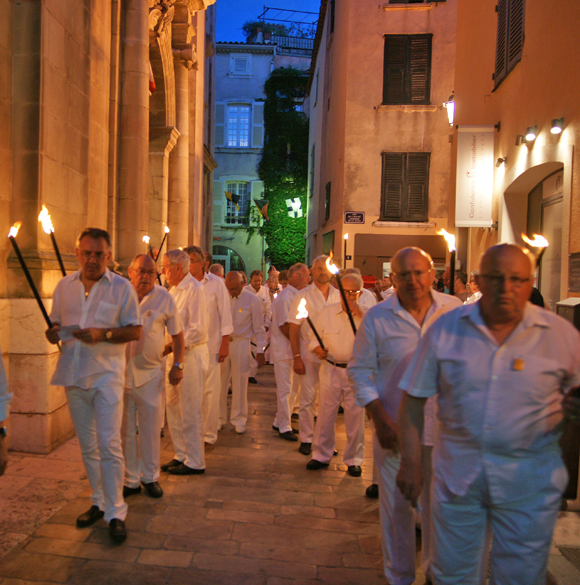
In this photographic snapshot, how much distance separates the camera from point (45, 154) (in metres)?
5.84

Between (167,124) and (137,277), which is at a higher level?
(167,124)

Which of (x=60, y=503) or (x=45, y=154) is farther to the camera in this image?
(x=45, y=154)

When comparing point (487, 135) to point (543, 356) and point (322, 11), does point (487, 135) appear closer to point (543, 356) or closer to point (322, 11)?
point (543, 356)

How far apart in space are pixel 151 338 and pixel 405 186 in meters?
14.7

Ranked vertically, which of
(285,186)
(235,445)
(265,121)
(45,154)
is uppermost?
(265,121)

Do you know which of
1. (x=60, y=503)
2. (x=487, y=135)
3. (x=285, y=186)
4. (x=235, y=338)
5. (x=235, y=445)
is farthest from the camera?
(x=285, y=186)

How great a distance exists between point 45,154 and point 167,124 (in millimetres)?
6665

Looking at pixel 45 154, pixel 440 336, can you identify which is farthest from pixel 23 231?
pixel 440 336

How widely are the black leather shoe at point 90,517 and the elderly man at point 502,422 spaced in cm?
275

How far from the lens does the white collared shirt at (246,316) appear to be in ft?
23.7

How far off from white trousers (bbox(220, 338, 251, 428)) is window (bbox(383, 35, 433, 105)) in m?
13.3

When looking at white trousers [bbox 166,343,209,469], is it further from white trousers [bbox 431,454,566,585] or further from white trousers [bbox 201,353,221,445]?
white trousers [bbox 431,454,566,585]

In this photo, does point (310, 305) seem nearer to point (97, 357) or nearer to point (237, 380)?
point (237, 380)

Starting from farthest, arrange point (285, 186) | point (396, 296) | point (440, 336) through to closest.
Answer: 1. point (285, 186)
2. point (396, 296)
3. point (440, 336)
